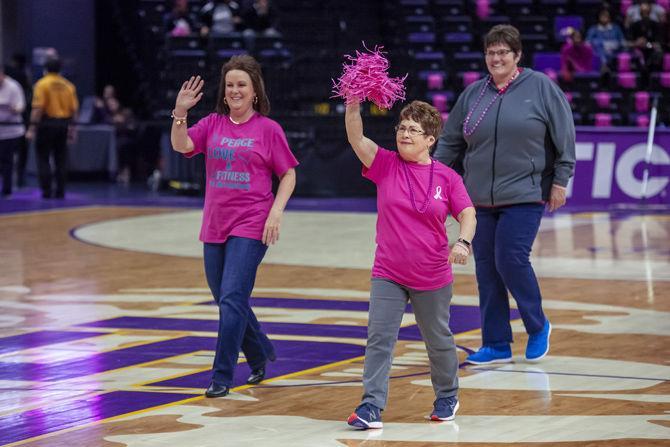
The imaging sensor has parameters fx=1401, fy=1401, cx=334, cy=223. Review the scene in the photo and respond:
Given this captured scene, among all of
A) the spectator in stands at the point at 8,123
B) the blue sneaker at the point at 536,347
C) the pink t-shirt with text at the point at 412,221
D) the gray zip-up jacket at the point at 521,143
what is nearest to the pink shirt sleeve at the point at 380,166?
the pink t-shirt with text at the point at 412,221

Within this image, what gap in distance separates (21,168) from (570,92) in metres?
8.91

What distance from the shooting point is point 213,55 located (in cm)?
2130

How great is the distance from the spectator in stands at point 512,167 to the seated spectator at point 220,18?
14.4 metres

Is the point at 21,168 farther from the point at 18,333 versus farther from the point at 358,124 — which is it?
the point at 358,124

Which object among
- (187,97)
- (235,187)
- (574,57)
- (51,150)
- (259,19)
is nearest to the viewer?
(187,97)

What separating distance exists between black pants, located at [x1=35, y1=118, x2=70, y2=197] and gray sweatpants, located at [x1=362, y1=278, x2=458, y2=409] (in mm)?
14415

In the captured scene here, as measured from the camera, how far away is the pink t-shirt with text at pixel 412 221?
6.59m

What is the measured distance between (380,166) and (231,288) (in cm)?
117

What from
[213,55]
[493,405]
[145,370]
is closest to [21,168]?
[213,55]

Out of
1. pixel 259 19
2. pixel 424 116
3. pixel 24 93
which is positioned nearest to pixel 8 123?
pixel 24 93

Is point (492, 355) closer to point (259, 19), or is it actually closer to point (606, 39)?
point (606, 39)

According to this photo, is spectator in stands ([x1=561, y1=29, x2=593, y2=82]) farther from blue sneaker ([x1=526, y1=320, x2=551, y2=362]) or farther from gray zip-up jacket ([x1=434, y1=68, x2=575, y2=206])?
blue sneaker ([x1=526, y1=320, x2=551, y2=362])

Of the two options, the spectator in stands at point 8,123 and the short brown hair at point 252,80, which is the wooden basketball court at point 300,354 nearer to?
the short brown hair at point 252,80

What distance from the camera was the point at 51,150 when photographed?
2064 centimetres
